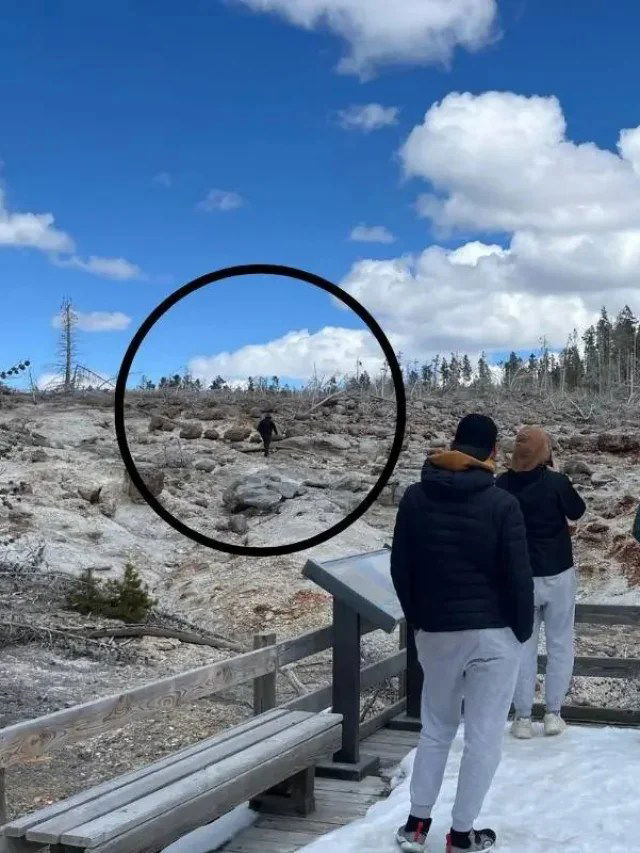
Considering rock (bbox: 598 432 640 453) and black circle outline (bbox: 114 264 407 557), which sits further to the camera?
rock (bbox: 598 432 640 453)

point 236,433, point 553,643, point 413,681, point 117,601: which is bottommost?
point 117,601

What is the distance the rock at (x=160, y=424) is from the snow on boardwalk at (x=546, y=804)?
17.2 m

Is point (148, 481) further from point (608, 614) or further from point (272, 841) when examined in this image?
point (272, 841)

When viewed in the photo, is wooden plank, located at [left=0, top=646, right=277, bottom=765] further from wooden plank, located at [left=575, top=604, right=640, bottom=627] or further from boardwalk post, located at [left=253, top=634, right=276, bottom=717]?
wooden plank, located at [left=575, top=604, right=640, bottom=627]

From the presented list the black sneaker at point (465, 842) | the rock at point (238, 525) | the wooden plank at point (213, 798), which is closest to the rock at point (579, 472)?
the rock at point (238, 525)

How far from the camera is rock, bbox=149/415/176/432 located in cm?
2233

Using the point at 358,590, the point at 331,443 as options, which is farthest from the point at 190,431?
the point at 358,590

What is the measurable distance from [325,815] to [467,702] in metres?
1.13

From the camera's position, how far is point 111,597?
11336mm

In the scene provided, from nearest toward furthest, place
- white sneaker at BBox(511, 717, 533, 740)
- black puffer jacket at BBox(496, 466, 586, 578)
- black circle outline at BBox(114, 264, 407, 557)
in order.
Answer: black circle outline at BBox(114, 264, 407, 557), black puffer jacket at BBox(496, 466, 586, 578), white sneaker at BBox(511, 717, 533, 740)

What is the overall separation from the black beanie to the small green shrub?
7828mm

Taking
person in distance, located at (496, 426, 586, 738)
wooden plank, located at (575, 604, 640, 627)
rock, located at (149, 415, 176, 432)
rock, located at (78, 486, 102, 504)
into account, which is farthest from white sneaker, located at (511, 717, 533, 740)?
rock, located at (149, 415, 176, 432)

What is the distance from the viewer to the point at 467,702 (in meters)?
3.89

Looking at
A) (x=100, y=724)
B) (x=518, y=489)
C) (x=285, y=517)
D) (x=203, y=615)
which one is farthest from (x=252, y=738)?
(x=285, y=517)
